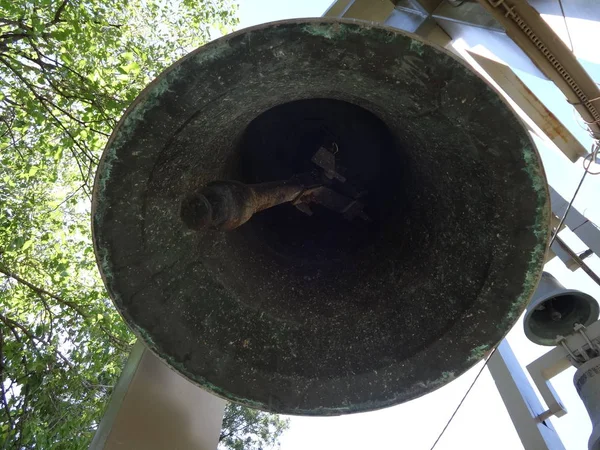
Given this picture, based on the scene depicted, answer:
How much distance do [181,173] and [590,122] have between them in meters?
1.54

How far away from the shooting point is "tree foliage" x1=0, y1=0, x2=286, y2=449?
117 inches

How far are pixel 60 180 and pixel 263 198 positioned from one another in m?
4.47

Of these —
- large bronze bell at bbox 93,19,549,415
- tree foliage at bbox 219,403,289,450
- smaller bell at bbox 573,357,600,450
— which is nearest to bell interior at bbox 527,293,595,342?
smaller bell at bbox 573,357,600,450

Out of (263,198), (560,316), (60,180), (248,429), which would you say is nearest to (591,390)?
(560,316)

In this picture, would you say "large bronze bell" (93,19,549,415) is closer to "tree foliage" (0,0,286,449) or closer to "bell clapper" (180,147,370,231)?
"bell clapper" (180,147,370,231)

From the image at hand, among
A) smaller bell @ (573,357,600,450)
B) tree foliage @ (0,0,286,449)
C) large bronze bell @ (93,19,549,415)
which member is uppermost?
tree foliage @ (0,0,286,449)

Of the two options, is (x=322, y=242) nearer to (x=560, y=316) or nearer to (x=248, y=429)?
(x=560, y=316)

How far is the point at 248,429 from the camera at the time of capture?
10.7 m

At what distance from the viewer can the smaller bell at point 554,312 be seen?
228cm

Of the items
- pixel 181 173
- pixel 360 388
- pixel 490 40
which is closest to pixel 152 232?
pixel 181 173

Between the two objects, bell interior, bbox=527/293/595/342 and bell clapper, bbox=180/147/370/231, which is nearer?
bell clapper, bbox=180/147/370/231

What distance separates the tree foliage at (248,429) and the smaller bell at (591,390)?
8932 millimetres

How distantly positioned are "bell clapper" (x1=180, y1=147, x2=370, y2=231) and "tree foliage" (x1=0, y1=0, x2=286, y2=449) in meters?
2.01

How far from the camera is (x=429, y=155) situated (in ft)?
4.79
